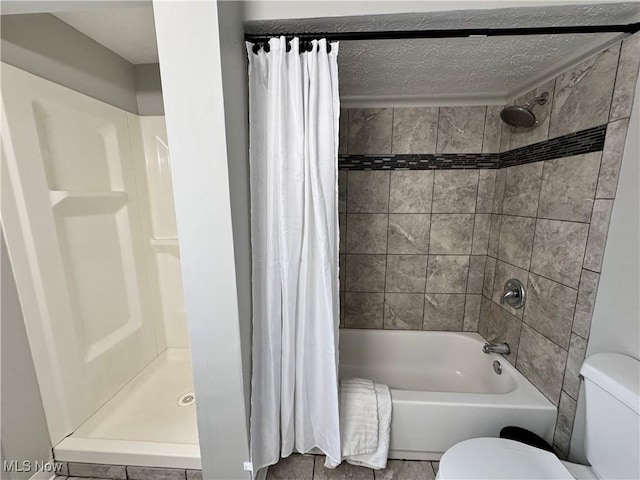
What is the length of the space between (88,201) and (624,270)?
8.27 ft

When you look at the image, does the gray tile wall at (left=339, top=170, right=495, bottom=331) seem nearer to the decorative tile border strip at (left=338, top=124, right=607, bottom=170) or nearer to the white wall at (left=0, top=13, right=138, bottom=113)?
the decorative tile border strip at (left=338, top=124, right=607, bottom=170)

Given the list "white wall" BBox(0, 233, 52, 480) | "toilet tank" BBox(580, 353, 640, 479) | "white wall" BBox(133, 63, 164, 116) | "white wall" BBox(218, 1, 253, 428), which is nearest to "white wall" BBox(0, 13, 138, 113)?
"white wall" BBox(133, 63, 164, 116)

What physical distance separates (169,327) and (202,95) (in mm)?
1901

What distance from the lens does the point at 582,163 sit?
1.19 metres

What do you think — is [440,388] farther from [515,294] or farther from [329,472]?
[329,472]

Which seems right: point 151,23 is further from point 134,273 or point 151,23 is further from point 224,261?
point 134,273

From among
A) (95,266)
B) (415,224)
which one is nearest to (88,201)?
(95,266)

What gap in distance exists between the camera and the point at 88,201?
4.94ft

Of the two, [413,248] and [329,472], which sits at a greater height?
[413,248]

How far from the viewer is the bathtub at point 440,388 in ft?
4.35

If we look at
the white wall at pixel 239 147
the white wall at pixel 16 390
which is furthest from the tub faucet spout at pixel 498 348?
the white wall at pixel 16 390

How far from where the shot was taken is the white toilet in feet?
2.98

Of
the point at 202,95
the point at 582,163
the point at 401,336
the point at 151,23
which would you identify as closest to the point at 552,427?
the point at 401,336

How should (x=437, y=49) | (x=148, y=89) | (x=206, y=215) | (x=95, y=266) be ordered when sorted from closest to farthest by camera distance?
(x=206, y=215)
(x=437, y=49)
(x=95, y=266)
(x=148, y=89)
